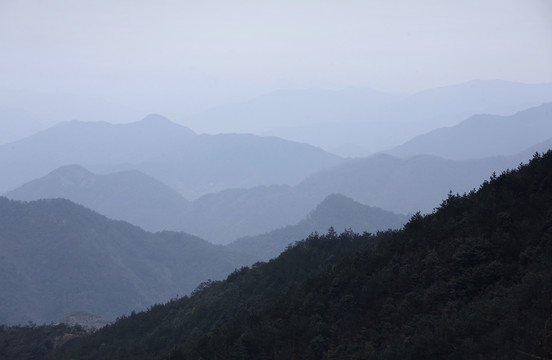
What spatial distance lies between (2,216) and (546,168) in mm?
177866

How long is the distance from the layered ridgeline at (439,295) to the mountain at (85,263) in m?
132

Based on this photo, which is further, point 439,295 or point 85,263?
point 85,263

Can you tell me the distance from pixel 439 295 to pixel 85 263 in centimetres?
16676

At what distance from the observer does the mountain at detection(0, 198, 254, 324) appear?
150 m

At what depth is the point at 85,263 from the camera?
17038cm

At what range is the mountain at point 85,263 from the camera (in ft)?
493

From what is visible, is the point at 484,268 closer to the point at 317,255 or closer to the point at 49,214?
the point at 317,255

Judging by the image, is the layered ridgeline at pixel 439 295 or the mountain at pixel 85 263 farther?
the mountain at pixel 85 263

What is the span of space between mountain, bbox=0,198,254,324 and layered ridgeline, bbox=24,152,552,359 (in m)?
132

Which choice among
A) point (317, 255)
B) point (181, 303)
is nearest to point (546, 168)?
point (317, 255)

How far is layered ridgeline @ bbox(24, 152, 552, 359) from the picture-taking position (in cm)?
1495

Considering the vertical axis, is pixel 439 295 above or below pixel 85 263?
below

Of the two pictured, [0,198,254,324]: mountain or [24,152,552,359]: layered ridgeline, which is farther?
[0,198,254,324]: mountain

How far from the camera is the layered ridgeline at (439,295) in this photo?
49.0 ft
